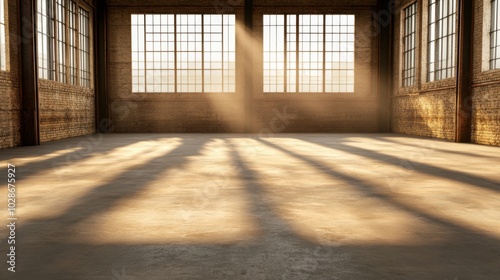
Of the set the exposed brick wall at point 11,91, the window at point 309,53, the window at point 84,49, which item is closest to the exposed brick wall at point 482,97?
the window at point 309,53

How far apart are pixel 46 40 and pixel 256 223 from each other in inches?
614

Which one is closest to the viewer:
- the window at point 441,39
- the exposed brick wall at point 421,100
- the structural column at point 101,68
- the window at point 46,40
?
the window at point 46,40

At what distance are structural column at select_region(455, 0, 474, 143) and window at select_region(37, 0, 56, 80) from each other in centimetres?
1530

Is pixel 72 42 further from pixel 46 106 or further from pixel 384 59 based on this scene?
pixel 384 59

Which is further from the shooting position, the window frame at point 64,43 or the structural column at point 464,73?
the window frame at point 64,43

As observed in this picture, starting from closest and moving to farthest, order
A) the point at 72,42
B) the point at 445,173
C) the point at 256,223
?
the point at 256,223
the point at 445,173
the point at 72,42

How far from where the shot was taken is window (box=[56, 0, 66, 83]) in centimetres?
1800

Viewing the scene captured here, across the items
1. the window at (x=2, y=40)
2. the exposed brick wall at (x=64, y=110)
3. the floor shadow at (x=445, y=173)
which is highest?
the window at (x=2, y=40)

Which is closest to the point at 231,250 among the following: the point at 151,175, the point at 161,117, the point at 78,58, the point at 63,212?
the point at 63,212

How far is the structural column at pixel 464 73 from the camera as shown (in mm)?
15422

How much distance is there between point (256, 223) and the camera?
426 centimetres

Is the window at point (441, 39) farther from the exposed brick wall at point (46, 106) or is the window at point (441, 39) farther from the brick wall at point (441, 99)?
the exposed brick wall at point (46, 106)

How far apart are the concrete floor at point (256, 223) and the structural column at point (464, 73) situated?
7.88 meters

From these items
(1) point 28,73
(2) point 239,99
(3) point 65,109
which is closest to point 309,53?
(2) point 239,99
